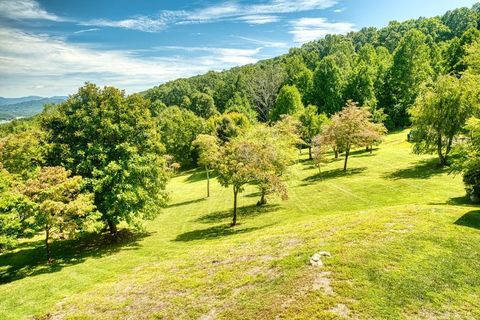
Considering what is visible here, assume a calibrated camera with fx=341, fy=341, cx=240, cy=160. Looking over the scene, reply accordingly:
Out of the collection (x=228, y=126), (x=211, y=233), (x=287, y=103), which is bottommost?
(x=211, y=233)

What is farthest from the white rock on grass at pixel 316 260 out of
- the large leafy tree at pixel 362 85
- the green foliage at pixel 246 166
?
the large leafy tree at pixel 362 85

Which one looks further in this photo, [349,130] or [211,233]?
[349,130]

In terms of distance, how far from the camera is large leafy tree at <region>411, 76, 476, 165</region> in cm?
3750

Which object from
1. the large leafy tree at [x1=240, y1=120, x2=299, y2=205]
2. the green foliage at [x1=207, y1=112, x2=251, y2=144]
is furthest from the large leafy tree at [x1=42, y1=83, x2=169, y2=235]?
the green foliage at [x1=207, y1=112, x2=251, y2=144]

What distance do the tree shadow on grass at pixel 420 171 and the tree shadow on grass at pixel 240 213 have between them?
14170 millimetres

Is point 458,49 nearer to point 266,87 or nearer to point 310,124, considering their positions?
point 310,124

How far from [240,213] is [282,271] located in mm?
21289

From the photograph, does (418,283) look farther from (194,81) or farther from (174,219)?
(194,81)

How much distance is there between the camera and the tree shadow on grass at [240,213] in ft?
116

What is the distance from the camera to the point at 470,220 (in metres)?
18.5

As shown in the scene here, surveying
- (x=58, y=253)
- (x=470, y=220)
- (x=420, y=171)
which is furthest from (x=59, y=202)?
(x=420, y=171)

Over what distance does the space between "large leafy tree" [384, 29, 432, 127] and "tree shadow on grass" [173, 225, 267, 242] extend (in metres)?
59.9

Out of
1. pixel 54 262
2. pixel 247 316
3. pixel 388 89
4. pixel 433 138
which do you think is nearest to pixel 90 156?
pixel 54 262

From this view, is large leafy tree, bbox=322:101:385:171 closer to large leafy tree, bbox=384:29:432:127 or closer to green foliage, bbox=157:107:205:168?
large leafy tree, bbox=384:29:432:127
